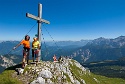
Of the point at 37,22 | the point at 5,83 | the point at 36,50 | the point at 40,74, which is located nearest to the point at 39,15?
the point at 37,22

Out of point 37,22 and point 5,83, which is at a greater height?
point 37,22

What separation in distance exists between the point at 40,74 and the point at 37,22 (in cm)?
935

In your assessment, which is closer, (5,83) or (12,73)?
(5,83)

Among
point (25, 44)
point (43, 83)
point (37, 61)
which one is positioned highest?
point (25, 44)

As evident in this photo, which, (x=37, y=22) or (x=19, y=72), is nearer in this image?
(x=19, y=72)

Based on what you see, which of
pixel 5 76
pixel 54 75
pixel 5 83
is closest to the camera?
pixel 5 83

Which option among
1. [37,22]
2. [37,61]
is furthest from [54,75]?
[37,22]

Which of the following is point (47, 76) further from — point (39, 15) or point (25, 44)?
point (39, 15)

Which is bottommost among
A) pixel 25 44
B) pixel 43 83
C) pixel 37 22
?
pixel 43 83

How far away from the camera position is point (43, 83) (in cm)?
2911

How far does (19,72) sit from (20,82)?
2.44 meters

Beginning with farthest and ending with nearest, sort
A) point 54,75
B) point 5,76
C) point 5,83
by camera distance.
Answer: point 54,75, point 5,76, point 5,83

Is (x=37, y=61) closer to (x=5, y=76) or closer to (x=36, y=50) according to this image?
(x=36, y=50)

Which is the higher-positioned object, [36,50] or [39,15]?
[39,15]
